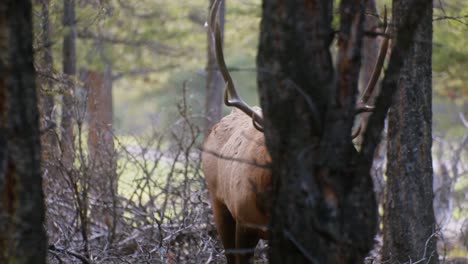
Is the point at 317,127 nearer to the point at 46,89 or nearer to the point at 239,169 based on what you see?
the point at 239,169

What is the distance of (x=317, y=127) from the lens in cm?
351

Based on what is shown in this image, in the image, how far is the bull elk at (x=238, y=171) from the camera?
5078mm

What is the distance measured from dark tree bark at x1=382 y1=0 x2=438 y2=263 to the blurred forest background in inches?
15.9

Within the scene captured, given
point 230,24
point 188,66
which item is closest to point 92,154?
point 230,24

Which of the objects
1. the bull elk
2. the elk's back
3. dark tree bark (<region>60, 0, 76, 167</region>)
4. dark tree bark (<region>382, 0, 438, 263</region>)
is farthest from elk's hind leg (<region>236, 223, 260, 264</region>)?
dark tree bark (<region>60, 0, 76, 167</region>)

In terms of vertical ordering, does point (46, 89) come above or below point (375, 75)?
below

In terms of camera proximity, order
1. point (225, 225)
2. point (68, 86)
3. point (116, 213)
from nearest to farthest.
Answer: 1. point (225, 225)
2. point (116, 213)
3. point (68, 86)

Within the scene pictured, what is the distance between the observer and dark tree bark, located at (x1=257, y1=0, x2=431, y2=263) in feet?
11.3

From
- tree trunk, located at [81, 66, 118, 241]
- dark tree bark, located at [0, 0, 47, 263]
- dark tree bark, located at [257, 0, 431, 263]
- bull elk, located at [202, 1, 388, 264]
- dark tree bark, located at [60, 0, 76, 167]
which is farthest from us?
dark tree bark, located at [60, 0, 76, 167]

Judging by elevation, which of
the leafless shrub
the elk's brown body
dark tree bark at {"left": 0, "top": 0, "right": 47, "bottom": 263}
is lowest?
the leafless shrub

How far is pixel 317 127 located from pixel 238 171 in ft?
7.67

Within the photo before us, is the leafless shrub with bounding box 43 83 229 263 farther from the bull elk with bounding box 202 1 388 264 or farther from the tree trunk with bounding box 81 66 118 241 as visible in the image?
the bull elk with bounding box 202 1 388 264

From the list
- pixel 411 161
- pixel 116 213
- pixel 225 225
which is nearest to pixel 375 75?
pixel 411 161

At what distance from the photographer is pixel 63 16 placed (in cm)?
1038
